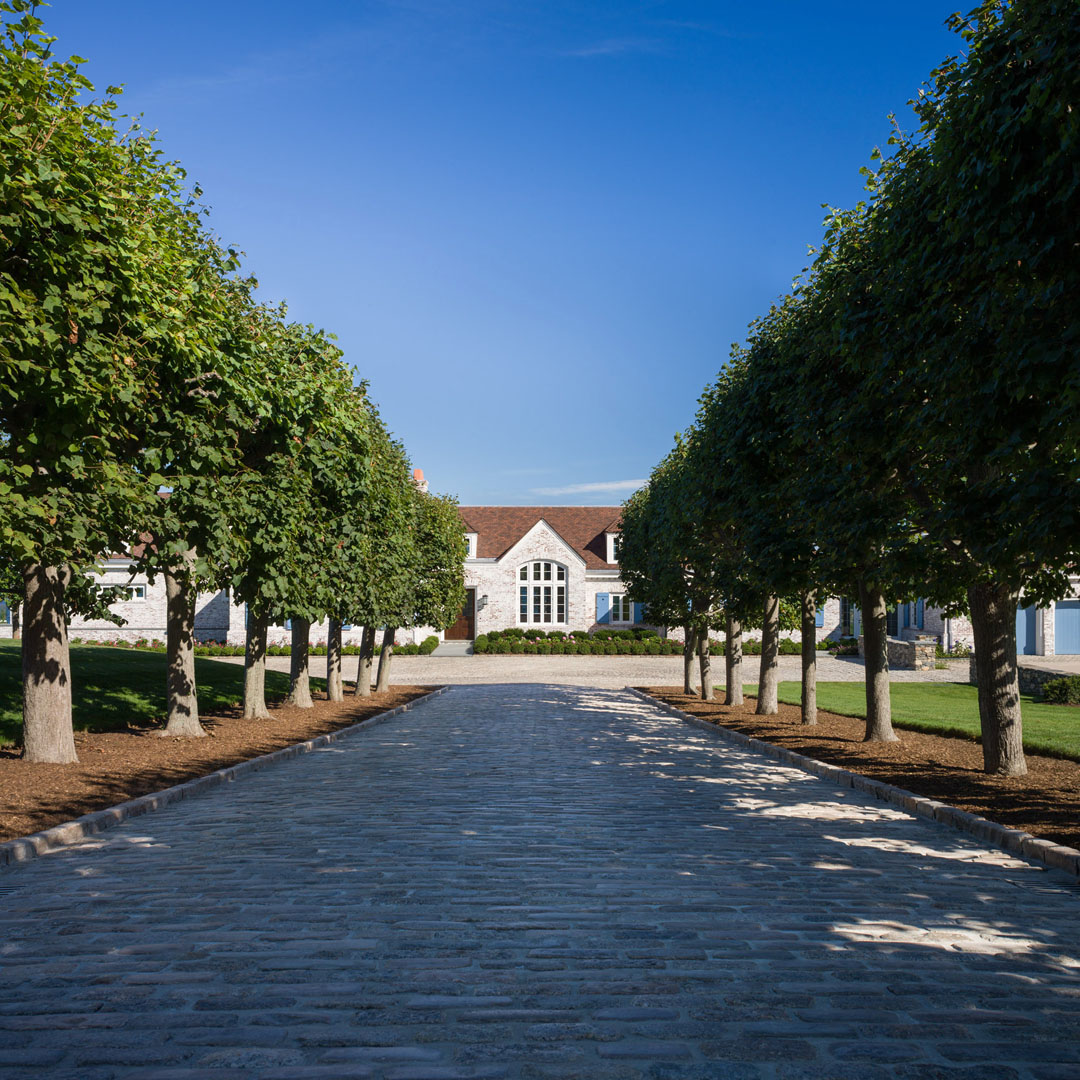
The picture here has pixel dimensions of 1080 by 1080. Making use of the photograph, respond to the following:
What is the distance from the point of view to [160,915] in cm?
559

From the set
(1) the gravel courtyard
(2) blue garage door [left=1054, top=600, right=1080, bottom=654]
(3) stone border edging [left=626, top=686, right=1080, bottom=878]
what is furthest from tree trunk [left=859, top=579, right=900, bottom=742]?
(2) blue garage door [left=1054, top=600, right=1080, bottom=654]

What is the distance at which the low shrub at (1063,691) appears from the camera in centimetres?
2420

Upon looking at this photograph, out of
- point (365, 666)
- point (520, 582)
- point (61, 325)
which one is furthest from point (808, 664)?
point (520, 582)

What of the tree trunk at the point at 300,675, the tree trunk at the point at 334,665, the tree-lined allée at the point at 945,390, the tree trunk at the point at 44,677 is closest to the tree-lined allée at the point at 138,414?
the tree trunk at the point at 44,677

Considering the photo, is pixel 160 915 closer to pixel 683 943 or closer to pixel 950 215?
pixel 683 943

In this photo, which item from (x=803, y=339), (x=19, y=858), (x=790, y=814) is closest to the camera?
(x=19, y=858)

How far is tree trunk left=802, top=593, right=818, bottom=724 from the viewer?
1778cm

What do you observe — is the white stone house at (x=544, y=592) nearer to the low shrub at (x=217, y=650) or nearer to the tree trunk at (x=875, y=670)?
the low shrub at (x=217, y=650)

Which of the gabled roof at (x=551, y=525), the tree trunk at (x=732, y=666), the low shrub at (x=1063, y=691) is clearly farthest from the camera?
the gabled roof at (x=551, y=525)

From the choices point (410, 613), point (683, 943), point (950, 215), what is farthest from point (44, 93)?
point (410, 613)

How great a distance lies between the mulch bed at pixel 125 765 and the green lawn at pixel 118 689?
0.96 m

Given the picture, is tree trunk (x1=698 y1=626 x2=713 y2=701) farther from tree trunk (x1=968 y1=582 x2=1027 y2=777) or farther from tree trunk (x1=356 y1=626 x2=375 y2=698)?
tree trunk (x1=968 y1=582 x2=1027 y2=777)

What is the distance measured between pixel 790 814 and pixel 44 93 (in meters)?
10.3

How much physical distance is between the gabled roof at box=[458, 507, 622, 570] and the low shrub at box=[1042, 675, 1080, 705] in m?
32.0
